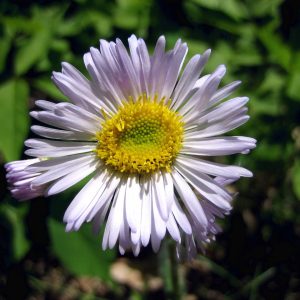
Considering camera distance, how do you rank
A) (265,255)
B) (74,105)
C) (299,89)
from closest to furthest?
(74,105) → (299,89) → (265,255)

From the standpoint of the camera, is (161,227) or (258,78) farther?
(258,78)

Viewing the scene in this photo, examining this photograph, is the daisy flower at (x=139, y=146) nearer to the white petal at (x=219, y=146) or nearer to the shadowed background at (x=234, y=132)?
the white petal at (x=219, y=146)

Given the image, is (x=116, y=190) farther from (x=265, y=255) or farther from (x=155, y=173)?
(x=265, y=255)

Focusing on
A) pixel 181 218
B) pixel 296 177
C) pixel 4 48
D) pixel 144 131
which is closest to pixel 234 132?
pixel 296 177

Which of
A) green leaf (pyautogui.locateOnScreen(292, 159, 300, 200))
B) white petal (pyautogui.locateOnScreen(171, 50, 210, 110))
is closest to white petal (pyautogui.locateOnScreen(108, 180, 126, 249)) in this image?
white petal (pyautogui.locateOnScreen(171, 50, 210, 110))

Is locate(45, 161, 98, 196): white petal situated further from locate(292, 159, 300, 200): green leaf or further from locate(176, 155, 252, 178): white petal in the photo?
locate(292, 159, 300, 200): green leaf

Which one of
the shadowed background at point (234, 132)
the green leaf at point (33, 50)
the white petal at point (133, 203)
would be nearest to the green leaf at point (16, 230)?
the shadowed background at point (234, 132)

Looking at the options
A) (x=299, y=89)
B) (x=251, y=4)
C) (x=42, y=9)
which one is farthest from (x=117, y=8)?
(x=299, y=89)

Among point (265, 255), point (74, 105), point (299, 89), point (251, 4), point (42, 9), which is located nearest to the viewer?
point (74, 105)
